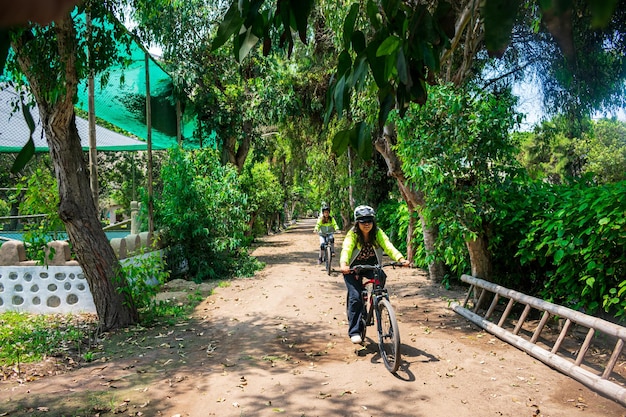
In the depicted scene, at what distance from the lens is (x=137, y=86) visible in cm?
1168

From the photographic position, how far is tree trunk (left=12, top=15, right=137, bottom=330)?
698 cm

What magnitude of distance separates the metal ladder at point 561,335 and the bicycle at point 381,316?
1.60 m

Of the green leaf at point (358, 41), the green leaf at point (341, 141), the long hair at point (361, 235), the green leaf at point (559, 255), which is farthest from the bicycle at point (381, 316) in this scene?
the green leaf at point (358, 41)

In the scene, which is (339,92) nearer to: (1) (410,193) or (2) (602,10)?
(2) (602,10)

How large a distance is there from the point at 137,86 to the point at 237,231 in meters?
4.29

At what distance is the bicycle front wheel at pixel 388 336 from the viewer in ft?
18.4

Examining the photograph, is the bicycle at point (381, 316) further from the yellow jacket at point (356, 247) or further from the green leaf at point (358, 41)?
the green leaf at point (358, 41)

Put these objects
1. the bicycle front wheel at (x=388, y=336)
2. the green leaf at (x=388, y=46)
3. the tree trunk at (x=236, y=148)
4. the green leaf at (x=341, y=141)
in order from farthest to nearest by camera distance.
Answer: the tree trunk at (x=236, y=148) → the bicycle front wheel at (x=388, y=336) → the green leaf at (x=341, y=141) → the green leaf at (x=388, y=46)

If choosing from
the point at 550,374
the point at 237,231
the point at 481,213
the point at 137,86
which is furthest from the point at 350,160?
the point at 550,374

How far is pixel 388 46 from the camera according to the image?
1.68 meters

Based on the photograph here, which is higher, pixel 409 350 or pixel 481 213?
pixel 481 213

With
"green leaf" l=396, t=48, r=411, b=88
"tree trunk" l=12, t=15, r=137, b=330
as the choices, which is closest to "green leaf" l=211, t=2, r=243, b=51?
"green leaf" l=396, t=48, r=411, b=88

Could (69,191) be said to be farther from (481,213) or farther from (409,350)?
(481,213)

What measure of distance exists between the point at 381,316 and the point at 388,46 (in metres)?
4.93
